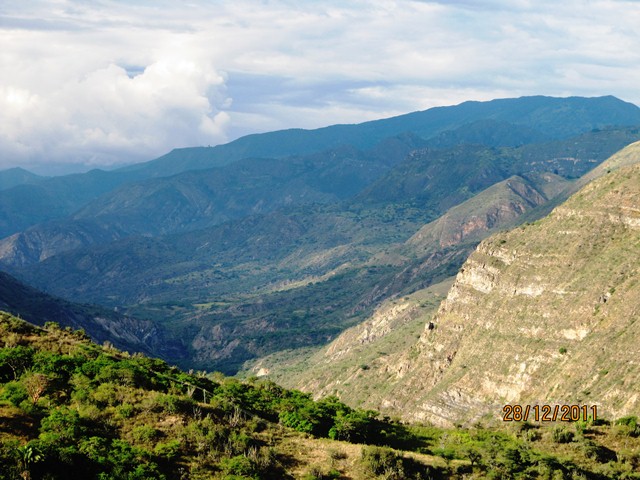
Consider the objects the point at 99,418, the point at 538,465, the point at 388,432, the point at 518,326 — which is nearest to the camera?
the point at 99,418

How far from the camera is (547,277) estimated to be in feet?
481

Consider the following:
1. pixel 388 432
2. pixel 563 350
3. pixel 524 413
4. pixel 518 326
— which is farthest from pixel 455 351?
pixel 388 432

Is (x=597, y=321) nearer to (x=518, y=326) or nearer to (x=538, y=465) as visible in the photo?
(x=518, y=326)

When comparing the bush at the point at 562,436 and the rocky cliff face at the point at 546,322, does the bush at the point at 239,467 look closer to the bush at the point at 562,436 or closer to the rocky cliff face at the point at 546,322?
the bush at the point at 562,436

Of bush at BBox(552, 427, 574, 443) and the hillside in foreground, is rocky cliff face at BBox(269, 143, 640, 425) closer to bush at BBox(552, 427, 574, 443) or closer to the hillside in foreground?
bush at BBox(552, 427, 574, 443)

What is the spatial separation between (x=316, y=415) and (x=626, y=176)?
3850 inches

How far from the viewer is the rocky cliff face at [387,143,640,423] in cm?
12175
